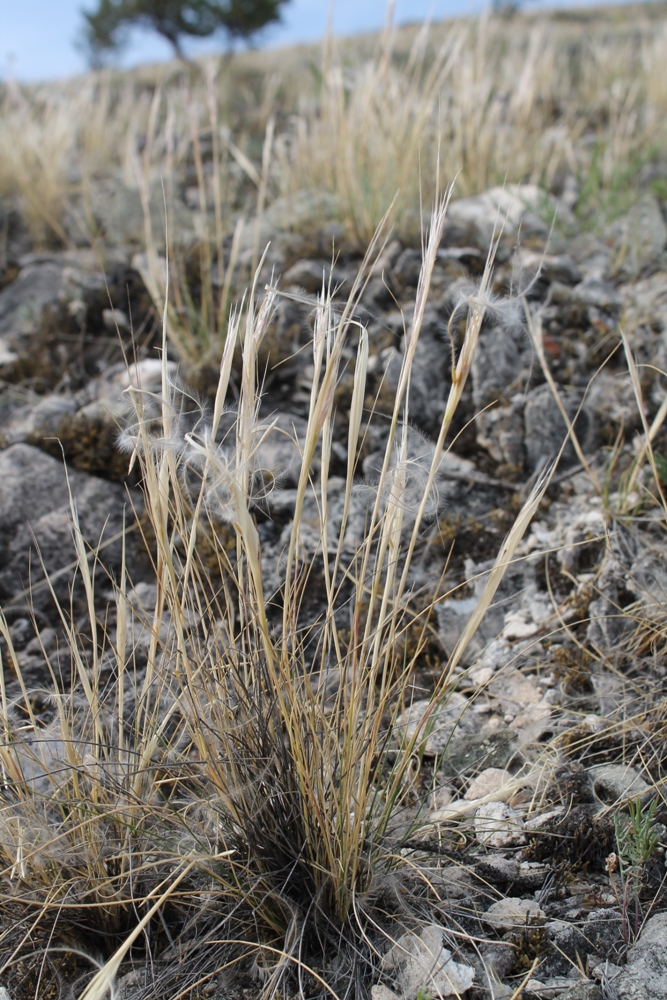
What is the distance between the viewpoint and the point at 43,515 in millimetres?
2533

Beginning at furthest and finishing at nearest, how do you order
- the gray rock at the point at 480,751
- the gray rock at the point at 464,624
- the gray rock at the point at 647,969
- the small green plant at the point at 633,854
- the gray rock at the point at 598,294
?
1. the gray rock at the point at 598,294
2. the gray rock at the point at 464,624
3. the gray rock at the point at 480,751
4. the small green plant at the point at 633,854
5. the gray rock at the point at 647,969

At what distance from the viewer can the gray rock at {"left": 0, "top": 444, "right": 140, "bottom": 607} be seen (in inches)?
96.4

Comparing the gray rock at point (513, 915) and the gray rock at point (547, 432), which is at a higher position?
the gray rock at point (547, 432)

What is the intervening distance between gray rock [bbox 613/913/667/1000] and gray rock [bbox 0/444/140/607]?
1.85 metres

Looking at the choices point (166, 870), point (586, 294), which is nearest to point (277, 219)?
point (586, 294)

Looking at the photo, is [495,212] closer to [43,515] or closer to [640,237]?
[640,237]

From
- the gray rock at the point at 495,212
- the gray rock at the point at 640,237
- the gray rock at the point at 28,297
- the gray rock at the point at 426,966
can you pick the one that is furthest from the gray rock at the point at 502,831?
the gray rock at the point at 28,297

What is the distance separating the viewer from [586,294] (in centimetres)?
316

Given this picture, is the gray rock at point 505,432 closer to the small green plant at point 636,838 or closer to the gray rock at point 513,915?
the small green plant at point 636,838

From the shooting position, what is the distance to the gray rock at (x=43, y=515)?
2449 millimetres

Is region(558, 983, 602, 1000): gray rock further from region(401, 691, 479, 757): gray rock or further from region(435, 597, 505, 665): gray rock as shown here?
region(435, 597, 505, 665): gray rock

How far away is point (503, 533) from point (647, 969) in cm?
140

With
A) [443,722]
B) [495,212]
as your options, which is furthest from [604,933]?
[495,212]

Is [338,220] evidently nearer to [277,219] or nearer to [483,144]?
[277,219]
